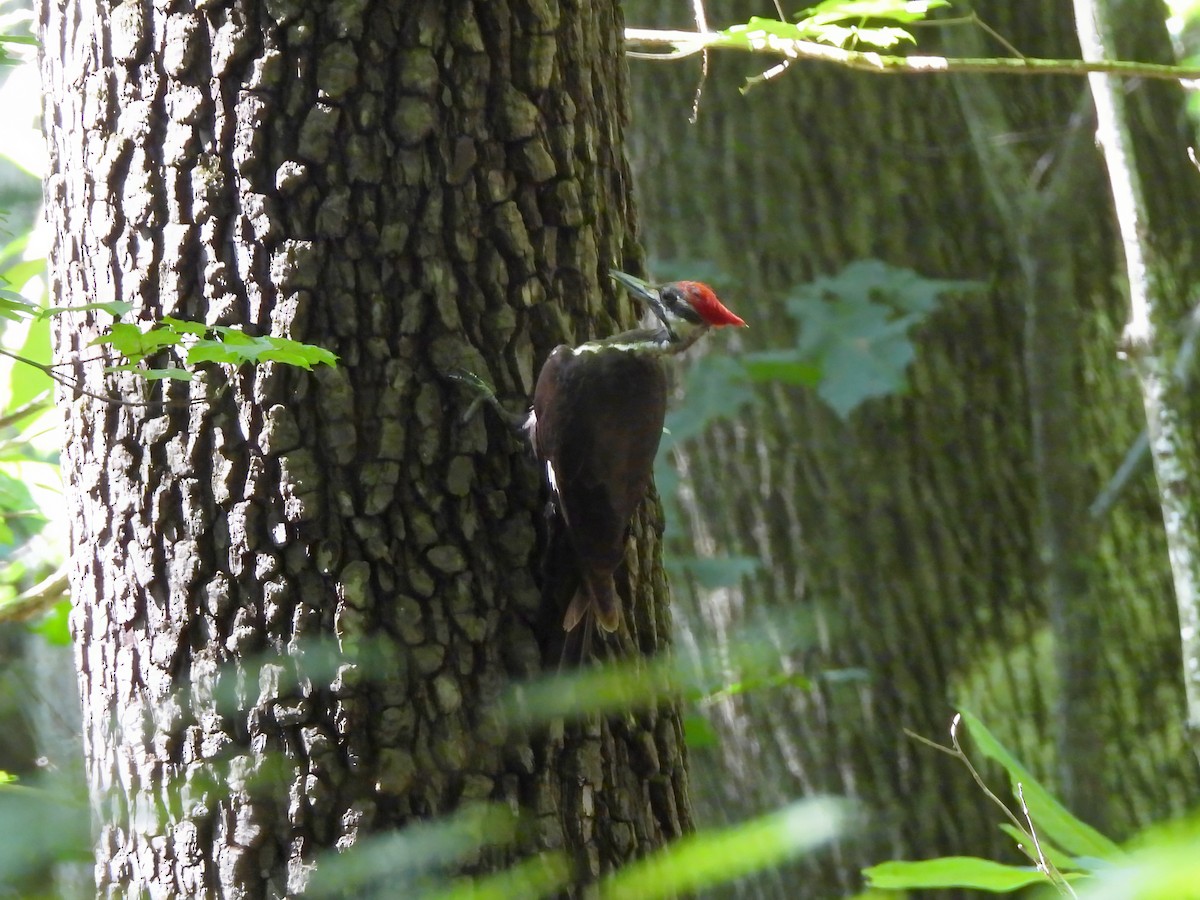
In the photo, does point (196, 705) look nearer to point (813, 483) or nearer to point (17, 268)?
point (17, 268)

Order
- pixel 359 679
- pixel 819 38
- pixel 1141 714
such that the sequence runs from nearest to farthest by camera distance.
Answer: pixel 359 679
pixel 819 38
pixel 1141 714

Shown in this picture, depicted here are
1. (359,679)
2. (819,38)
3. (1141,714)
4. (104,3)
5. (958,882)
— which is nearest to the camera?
(958,882)

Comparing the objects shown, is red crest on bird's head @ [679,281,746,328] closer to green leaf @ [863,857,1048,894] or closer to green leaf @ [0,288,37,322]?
green leaf @ [0,288,37,322]

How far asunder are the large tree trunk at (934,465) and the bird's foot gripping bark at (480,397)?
1703mm

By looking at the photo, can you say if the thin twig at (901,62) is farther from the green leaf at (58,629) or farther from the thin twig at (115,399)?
the green leaf at (58,629)

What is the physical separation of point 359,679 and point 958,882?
85cm

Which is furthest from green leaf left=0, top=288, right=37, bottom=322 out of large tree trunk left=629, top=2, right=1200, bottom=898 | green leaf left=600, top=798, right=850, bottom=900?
large tree trunk left=629, top=2, right=1200, bottom=898

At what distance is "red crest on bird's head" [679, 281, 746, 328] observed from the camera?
2572 millimetres

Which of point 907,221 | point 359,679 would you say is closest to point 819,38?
point 907,221

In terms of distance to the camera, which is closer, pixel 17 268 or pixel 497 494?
pixel 497 494

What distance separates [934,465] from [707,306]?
3.62 feet

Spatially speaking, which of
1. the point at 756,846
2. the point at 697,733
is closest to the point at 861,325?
the point at 697,733

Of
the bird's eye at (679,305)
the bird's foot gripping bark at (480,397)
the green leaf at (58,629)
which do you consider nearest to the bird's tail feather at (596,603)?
the bird's foot gripping bark at (480,397)

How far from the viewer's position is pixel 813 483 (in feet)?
11.1
